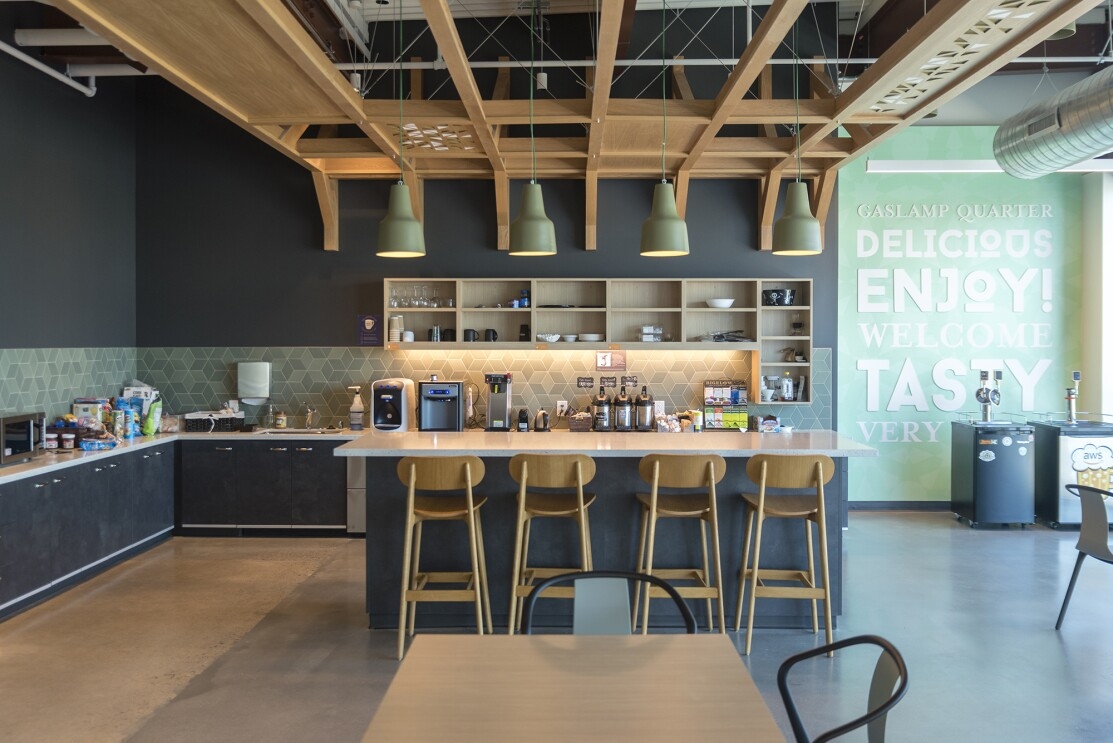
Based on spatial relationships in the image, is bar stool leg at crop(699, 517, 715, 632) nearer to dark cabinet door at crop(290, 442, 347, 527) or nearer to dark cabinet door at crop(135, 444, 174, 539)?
dark cabinet door at crop(290, 442, 347, 527)

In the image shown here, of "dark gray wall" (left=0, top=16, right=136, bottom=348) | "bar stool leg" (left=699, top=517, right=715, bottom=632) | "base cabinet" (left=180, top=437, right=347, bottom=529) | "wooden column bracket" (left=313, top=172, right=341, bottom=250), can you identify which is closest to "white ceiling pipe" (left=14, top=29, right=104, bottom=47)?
"dark gray wall" (left=0, top=16, right=136, bottom=348)

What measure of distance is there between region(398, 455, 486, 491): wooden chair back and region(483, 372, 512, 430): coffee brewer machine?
9.13ft

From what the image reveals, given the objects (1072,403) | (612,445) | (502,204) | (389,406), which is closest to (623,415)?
(389,406)

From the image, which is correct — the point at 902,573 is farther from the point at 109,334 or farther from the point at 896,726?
the point at 109,334

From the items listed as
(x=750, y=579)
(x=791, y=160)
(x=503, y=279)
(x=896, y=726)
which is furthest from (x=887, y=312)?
(x=896, y=726)

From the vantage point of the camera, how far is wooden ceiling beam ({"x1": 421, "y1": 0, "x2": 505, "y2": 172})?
3578 mm

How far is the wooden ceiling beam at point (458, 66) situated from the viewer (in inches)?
141

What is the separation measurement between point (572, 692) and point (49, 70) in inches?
249

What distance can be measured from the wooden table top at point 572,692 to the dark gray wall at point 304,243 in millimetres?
5478

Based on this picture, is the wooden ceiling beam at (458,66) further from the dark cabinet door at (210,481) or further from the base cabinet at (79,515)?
the base cabinet at (79,515)

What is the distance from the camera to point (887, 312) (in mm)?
8250

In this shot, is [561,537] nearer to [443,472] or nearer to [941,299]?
[443,472]

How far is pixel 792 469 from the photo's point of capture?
14.1 ft

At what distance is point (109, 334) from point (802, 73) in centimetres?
663
